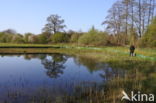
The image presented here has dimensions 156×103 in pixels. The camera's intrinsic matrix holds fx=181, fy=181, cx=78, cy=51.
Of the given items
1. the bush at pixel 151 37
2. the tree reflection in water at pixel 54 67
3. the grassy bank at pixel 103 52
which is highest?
the bush at pixel 151 37

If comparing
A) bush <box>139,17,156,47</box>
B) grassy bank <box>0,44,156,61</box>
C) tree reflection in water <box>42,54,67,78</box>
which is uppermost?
bush <box>139,17,156,47</box>

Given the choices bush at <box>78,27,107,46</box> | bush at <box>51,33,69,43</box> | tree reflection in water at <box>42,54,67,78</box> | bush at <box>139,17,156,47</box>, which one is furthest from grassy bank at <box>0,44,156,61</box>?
bush at <box>51,33,69,43</box>

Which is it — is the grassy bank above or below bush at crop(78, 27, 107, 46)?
below

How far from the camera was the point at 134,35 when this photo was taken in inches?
1339

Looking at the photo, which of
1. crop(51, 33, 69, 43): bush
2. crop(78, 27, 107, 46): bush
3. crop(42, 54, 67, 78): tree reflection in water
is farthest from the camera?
crop(51, 33, 69, 43): bush

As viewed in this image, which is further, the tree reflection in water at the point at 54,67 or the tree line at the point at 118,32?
the tree line at the point at 118,32

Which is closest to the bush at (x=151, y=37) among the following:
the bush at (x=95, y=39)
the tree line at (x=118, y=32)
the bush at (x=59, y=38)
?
the tree line at (x=118, y=32)

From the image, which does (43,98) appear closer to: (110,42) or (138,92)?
(138,92)

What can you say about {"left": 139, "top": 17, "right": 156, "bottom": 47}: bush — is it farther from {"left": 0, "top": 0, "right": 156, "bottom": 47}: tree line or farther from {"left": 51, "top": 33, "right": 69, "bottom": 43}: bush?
{"left": 51, "top": 33, "right": 69, "bottom": 43}: bush

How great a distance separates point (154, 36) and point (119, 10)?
16.8 m

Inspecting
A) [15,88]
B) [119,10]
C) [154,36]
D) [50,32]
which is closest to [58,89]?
[15,88]

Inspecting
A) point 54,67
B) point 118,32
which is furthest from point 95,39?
point 54,67

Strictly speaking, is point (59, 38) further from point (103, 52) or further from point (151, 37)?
point (151, 37)

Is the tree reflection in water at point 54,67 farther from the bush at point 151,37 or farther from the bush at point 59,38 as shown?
the bush at point 59,38
